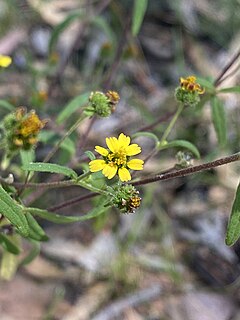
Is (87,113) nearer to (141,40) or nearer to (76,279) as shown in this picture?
(76,279)

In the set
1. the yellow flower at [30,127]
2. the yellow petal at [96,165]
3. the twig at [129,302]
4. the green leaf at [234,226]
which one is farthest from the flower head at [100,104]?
the twig at [129,302]

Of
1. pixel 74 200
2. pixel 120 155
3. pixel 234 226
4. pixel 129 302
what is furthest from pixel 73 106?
pixel 129 302

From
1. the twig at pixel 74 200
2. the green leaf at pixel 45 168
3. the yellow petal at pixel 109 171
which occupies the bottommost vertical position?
the yellow petal at pixel 109 171

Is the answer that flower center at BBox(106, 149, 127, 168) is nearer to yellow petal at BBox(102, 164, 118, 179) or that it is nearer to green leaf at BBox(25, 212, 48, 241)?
yellow petal at BBox(102, 164, 118, 179)

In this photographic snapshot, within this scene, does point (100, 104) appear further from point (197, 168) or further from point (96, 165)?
point (197, 168)

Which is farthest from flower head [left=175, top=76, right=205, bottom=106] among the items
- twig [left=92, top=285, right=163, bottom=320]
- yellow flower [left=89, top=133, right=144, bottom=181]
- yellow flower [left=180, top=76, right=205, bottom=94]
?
twig [left=92, top=285, right=163, bottom=320]

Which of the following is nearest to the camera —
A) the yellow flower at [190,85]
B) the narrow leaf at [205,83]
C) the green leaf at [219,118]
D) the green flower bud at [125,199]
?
the green flower bud at [125,199]

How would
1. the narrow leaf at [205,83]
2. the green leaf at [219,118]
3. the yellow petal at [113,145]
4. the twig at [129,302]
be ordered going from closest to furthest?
the yellow petal at [113,145] < the narrow leaf at [205,83] < the green leaf at [219,118] < the twig at [129,302]

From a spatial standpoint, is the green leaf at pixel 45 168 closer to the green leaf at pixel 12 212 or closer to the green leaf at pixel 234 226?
the green leaf at pixel 12 212
